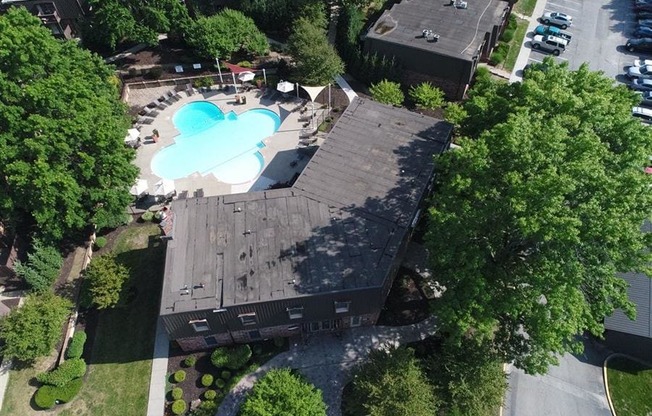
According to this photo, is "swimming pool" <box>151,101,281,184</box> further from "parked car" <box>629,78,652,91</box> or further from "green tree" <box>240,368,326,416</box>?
"parked car" <box>629,78,652,91</box>

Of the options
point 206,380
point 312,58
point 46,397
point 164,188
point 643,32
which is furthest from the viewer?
point 643,32

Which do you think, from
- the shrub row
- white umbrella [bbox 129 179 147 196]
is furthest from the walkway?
white umbrella [bbox 129 179 147 196]

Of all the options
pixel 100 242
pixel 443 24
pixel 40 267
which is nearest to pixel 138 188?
pixel 100 242

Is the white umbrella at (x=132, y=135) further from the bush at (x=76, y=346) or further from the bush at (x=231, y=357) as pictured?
the bush at (x=231, y=357)

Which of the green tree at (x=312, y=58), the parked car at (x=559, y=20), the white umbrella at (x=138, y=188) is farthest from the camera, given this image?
the parked car at (x=559, y=20)

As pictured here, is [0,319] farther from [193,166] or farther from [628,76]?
[628,76]

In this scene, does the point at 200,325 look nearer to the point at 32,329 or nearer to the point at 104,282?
the point at 104,282

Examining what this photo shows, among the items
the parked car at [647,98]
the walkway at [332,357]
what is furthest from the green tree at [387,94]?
the parked car at [647,98]
